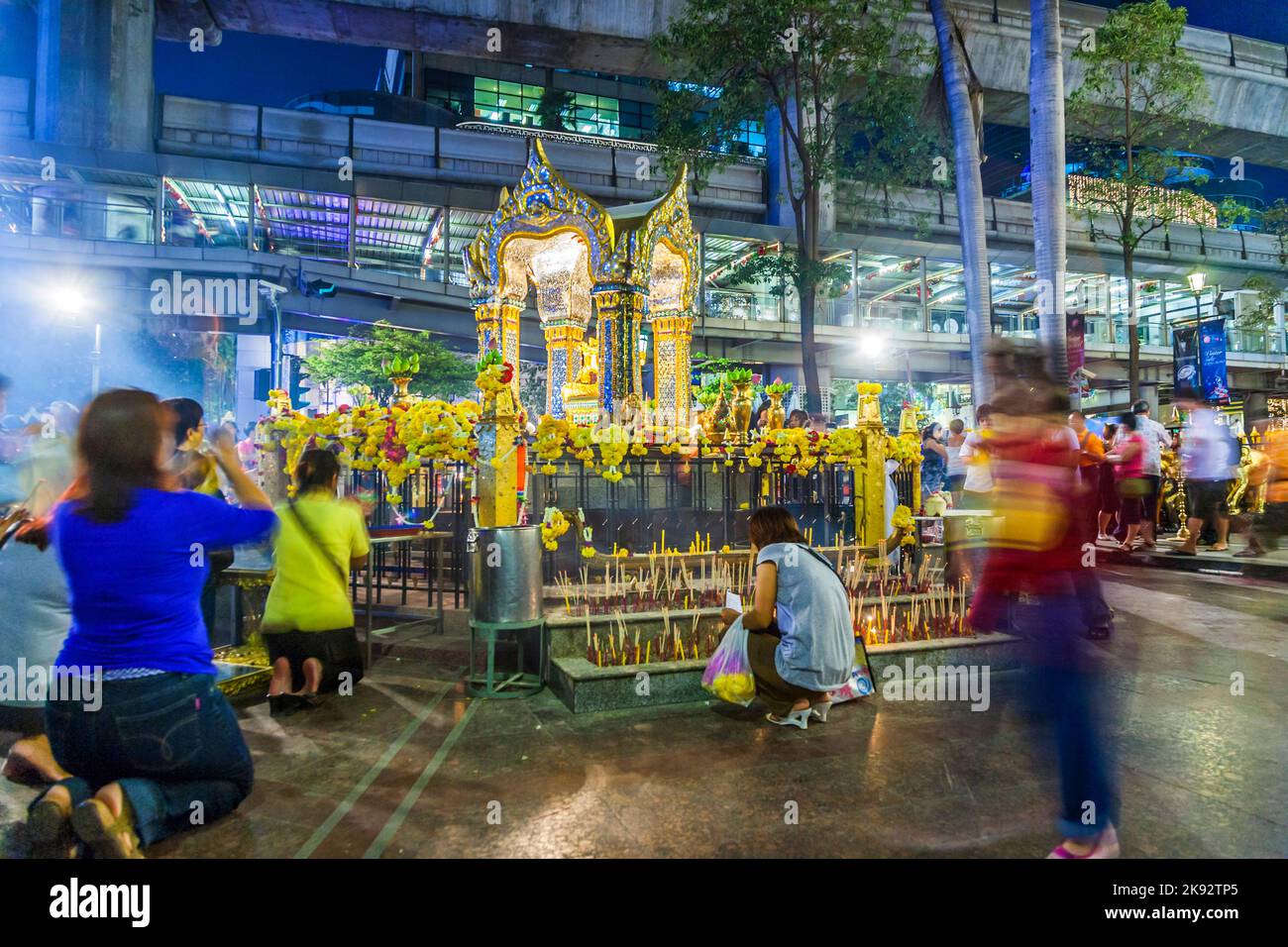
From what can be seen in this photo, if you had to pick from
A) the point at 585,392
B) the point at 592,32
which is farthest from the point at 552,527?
the point at 592,32

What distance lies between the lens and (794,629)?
4.70 meters

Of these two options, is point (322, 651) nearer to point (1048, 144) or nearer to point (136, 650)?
point (136, 650)

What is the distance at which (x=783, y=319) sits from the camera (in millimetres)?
26328

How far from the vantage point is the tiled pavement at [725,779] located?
317 cm

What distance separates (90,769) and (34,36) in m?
30.1

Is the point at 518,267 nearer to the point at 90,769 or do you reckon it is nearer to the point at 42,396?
the point at 90,769

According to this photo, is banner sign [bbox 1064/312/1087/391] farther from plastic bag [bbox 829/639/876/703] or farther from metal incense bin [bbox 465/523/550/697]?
metal incense bin [bbox 465/523/550/697]

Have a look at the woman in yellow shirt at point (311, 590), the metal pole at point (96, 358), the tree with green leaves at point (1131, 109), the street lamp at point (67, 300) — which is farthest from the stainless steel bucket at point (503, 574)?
the metal pole at point (96, 358)

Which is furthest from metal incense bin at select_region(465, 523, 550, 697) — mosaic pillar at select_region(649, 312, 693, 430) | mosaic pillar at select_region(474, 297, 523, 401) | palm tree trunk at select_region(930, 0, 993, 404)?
palm tree trunk at select_region(930, 0, 993, 404)

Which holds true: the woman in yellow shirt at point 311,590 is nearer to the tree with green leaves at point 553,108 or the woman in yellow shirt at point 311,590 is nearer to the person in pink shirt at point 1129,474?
the person in pink shirt at point 1129,474

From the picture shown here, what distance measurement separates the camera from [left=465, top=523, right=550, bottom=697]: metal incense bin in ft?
17.6

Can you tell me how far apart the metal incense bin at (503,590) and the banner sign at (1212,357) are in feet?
78.5

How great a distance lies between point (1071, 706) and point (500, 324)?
1068 cm
